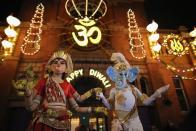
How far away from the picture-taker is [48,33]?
12.4 m

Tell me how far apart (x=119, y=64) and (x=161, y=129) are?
5904 mm

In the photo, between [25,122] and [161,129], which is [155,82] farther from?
[25,122]

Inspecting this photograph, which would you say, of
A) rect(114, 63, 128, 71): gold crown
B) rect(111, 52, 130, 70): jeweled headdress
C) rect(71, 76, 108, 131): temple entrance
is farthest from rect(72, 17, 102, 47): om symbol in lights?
rect(114, 63, 128, 71): gold crown

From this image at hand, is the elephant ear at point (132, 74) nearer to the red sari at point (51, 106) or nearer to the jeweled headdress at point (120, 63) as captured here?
the jeweled headdress at point (120, 63)

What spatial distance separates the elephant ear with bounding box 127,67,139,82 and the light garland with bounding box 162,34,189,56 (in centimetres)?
768

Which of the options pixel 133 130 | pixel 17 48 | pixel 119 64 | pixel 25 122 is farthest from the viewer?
pixel 17 48

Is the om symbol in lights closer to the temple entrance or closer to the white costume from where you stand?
the temple entrance

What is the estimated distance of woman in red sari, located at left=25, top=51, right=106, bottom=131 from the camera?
11.7ft

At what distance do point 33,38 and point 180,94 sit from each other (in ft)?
30.2

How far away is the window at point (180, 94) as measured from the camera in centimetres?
1133

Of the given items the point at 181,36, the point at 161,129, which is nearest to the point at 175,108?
the point at 161,129

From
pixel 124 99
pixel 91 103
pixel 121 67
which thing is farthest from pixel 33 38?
pixel 124 99

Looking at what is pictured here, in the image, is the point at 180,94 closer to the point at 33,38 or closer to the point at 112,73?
the point at 112,73

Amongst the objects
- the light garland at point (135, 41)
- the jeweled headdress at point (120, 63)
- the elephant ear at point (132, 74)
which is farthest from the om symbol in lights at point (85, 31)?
the elephant ear at point (132, 74)
